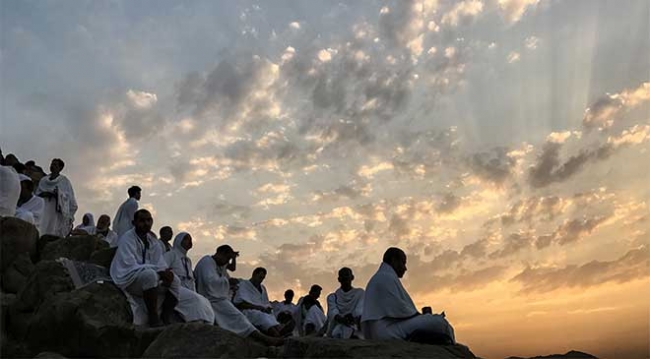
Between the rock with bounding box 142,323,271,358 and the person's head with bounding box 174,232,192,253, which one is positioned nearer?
the rock with bounding box 142,323,271,358

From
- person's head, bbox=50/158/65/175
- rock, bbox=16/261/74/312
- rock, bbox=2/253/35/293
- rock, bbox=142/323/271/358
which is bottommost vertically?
rock, bbox=142/323/271/358

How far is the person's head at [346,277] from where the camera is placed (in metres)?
12.4

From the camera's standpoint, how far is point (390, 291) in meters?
8.38

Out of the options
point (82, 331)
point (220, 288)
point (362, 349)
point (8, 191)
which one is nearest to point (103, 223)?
point (8, 191)

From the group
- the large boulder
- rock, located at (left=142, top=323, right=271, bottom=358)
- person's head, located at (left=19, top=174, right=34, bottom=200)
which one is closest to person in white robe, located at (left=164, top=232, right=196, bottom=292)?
the large boulder

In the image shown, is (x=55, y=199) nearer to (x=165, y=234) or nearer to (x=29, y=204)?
(x=29, y=204)

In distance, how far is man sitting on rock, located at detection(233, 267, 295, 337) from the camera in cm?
1106

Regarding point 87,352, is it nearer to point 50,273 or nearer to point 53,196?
point 50,273

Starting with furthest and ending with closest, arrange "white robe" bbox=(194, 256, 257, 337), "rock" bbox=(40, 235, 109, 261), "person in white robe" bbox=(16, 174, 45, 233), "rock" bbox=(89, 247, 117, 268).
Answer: "person in white robe" bbox=(16, 174, 45, 233), "rock" bbox=(40, 235, 109, 261), "white robe" bbox=(194, 256, 257, 337), "rock" bbox=(89, 247, 117, 268)

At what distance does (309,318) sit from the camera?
557 inches

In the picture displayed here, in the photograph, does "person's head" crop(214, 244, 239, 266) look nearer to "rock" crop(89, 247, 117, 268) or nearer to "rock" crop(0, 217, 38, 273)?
"rock" crop(89, 247, 117, 268)

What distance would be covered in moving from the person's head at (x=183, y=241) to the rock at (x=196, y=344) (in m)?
3.73

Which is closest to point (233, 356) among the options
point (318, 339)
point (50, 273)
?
point (318, 339)

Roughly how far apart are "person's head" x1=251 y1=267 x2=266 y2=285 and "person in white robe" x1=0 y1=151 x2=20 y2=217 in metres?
5.07
